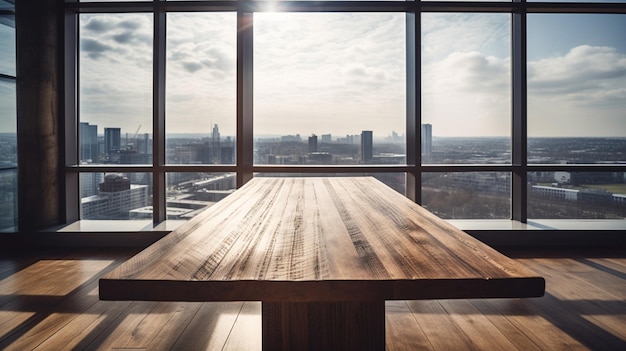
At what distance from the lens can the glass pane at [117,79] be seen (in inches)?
156

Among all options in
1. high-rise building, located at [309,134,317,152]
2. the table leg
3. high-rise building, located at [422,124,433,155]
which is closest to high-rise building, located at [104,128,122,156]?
high-rise building, located at [309,134,317,152]

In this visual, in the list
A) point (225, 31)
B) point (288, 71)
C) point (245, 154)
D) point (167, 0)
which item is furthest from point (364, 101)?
point (167, 0)

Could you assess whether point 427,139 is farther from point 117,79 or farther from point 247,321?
point 117,79

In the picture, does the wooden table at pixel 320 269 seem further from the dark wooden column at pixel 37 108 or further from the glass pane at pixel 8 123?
the glass pane at pixel 8 123

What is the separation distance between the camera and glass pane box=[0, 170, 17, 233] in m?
3.67

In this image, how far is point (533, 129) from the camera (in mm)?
3938

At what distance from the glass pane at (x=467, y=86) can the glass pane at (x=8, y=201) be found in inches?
148

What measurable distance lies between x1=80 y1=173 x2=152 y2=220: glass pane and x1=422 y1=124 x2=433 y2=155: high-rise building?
2.60m

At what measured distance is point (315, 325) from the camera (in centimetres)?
117

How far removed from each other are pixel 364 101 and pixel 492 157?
4.31 ft

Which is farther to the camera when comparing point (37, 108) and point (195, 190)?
point (195, 190)

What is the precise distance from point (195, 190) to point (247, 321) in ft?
6.60

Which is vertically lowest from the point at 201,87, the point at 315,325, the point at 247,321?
the point at 247,321

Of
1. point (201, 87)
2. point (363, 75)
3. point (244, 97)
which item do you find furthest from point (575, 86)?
point (201, 87)
